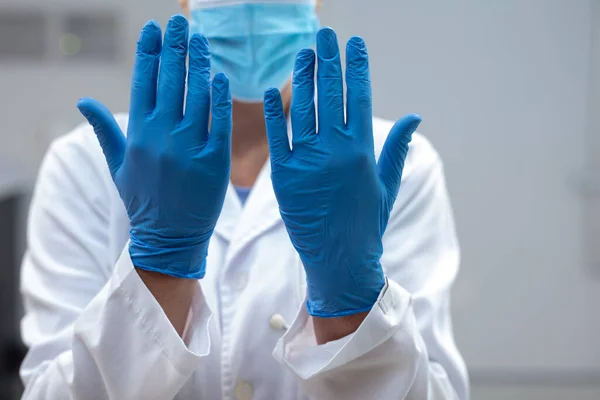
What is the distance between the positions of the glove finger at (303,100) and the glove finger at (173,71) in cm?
13

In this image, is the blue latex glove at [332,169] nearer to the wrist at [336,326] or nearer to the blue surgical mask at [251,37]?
the wrist at [336,326]

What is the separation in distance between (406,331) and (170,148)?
14.2 inches

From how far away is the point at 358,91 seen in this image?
761 mm

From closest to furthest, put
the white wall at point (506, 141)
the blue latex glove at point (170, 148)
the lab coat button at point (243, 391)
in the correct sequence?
the blue latex glove at point (170, 148) → the lab coat button at point (243, 391) → the white wall at point (506, 141)

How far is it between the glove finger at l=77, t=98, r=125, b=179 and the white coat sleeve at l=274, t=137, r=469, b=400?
1.01ft

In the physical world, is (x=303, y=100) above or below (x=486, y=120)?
above

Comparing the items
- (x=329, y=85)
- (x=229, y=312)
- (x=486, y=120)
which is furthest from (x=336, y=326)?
(x=486, y=120)

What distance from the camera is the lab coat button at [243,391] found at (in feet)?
3.00

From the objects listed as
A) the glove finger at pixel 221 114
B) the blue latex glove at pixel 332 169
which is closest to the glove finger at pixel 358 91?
the blue latex glove at pixel 332 169

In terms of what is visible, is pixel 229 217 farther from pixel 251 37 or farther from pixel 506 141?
pixel 506 141

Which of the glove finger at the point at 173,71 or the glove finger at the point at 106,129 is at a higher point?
the glove finger at the point at 173,71

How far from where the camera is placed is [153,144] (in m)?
0.74

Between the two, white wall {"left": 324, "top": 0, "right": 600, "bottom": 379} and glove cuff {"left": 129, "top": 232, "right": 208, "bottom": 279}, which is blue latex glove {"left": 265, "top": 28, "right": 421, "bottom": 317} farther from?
white wall {"left": 324, "top": 0, "right": 600, "bottom": 379}

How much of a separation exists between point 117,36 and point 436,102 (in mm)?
1169
